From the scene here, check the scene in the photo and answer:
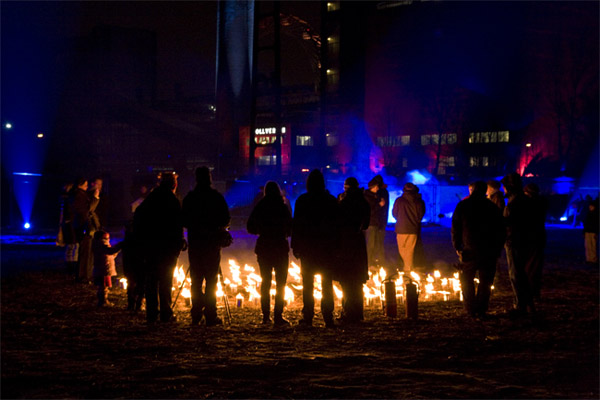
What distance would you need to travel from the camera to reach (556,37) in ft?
181

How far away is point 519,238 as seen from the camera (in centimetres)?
937

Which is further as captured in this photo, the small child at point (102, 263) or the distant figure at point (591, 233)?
the distant figure at point (591, 233)

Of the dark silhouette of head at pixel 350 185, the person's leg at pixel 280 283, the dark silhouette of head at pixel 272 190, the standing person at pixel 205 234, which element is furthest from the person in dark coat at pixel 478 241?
the standing person at pixel 205 234

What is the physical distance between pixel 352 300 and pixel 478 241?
2149 millimetres

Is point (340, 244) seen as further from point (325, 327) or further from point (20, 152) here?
point (20, 152)

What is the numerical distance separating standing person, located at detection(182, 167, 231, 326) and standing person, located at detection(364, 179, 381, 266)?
5.59 metres

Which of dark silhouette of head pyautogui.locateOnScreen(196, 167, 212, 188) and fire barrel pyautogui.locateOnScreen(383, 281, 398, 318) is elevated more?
dark silhouette of head pyautogui.locateOnScreen(196, 167, 212, 188)

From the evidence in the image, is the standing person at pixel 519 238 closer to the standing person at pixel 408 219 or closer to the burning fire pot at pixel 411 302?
the burning fire pot at pixel 411 302

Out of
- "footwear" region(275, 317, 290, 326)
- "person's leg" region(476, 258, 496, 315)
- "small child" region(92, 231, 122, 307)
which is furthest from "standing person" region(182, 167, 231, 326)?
"person's leg" region(476, 258, 496, 315)

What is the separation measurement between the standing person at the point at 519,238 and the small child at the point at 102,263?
6.43m

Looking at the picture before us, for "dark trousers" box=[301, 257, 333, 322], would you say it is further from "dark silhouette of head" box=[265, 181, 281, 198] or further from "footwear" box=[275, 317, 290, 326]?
"dark silhouette of head" box=[265, 181, 281, 198]

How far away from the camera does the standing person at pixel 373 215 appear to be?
1357cm

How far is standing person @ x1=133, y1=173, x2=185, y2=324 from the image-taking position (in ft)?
28.0

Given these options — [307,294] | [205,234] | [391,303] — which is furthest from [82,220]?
[391,303]
